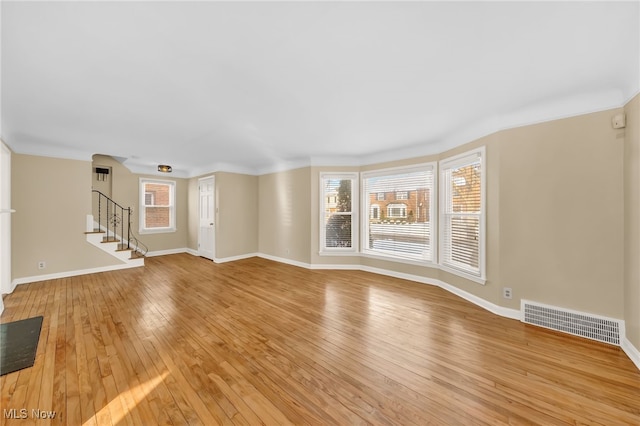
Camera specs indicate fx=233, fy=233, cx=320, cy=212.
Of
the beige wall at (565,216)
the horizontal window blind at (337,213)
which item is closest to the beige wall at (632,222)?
the beige wall at (565,216)

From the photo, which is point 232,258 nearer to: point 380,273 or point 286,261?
point 286,261

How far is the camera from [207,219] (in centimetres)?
656

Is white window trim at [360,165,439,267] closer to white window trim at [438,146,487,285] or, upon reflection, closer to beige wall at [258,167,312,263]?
white window trim at [438,146,487,285]

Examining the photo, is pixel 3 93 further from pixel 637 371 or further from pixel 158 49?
pixel 637 371

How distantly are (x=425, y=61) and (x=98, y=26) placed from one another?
2.39m

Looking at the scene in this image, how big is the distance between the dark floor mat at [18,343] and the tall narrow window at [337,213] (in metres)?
4.25

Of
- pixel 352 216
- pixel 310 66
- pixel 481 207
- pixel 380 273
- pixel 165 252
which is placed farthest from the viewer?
pixel 165 252

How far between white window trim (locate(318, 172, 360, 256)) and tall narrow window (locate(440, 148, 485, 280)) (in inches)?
69.0

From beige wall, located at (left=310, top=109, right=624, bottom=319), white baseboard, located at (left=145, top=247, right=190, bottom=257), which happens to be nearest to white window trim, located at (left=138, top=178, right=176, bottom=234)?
white baseboard, located at (left=145, top=247, right=190, bottom=257)

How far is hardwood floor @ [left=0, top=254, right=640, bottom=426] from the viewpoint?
1.57 meters

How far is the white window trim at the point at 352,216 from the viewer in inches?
206

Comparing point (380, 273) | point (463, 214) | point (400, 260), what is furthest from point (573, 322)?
point (380, 273)

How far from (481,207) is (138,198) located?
805 centimetres

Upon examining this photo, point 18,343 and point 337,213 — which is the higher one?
point 337,213
